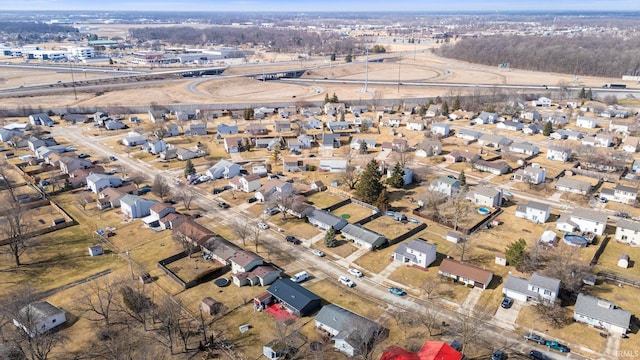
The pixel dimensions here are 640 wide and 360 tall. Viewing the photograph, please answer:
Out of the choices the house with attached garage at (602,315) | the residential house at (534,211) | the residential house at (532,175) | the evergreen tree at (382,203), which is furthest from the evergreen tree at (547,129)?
the house with attached garage at (602,315)

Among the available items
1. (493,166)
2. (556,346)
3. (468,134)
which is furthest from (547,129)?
(556,346)

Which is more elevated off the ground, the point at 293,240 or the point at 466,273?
the point at 466,273

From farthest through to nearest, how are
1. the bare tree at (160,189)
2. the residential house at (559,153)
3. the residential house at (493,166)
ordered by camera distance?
the residential house at (559,153), the residential house at (493,166), the bare tree at (160,189)

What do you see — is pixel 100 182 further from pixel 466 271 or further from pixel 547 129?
pixel 547 129

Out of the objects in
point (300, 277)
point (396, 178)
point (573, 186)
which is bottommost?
point (300, 277)

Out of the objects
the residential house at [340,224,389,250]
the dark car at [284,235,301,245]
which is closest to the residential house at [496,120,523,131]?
the residential house at [340,224,389,250]

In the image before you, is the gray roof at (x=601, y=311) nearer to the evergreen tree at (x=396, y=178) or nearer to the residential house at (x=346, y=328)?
the residential house at (x=346, y=328)

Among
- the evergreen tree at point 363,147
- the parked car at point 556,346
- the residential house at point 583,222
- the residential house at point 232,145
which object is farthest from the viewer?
the residential house at point 232,145
